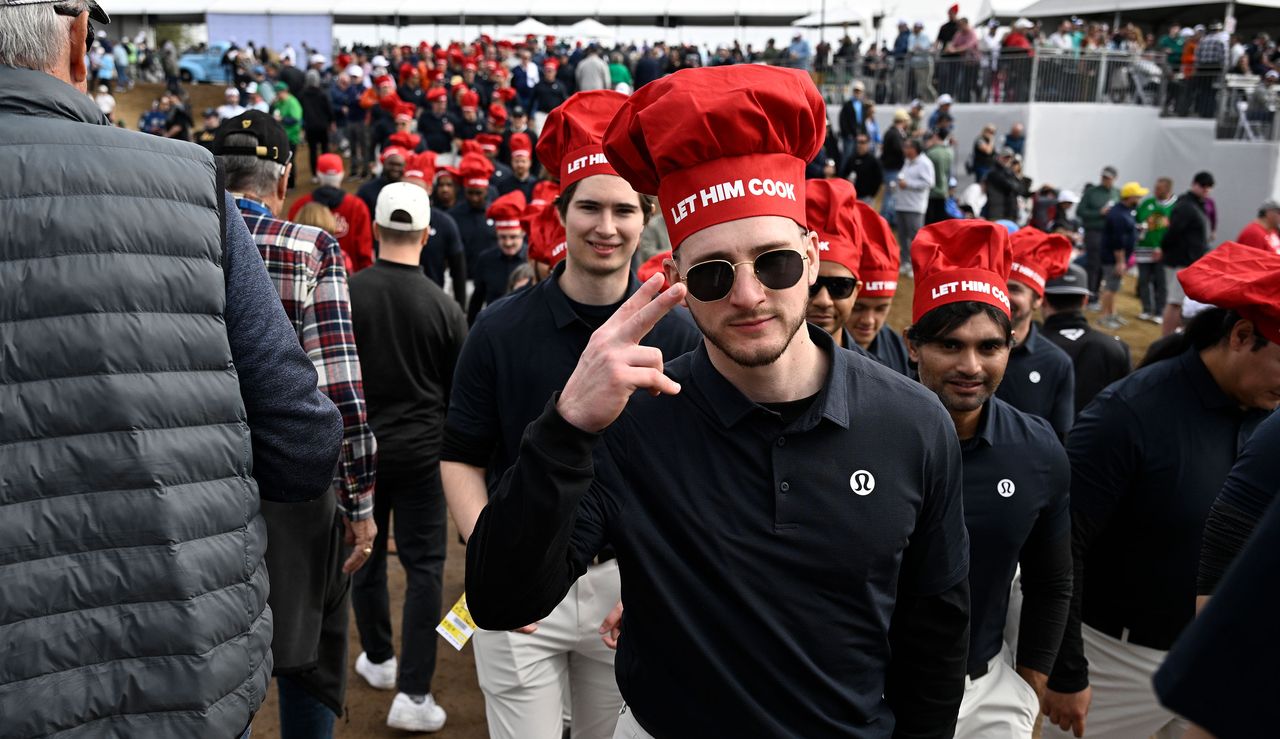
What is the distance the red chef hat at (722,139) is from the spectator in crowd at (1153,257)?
16303mm

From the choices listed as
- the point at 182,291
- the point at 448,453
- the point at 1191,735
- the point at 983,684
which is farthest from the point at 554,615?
the point at 1191,735

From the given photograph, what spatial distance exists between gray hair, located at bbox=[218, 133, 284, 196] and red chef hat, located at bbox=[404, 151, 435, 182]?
746cm

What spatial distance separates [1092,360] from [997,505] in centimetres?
346

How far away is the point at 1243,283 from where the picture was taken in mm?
3248

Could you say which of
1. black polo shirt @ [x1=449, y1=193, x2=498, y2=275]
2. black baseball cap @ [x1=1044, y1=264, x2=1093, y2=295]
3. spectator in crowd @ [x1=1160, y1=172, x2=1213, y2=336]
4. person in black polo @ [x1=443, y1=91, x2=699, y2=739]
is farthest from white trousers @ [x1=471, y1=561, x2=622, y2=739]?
spectator in crowd @ [x1=1160, y1=172, x2=1213, y2=336]

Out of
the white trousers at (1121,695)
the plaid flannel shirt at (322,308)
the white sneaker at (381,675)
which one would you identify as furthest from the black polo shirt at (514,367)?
the white sneaker at (381,675)

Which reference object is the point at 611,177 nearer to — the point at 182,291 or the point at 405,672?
the point at 182,291

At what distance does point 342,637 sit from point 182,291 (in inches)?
74.2

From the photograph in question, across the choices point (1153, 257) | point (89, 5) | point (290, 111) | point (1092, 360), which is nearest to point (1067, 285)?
point (1092, 360)

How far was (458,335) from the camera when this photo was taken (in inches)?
215

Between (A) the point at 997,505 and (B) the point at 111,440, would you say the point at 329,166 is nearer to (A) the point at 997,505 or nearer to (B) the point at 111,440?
(A) the point at 997,505

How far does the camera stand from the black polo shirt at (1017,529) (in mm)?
3223

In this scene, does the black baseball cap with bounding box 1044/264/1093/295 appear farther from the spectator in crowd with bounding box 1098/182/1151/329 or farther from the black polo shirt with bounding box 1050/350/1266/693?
the spectator in crowd with bounding box 1098/182/1151/329

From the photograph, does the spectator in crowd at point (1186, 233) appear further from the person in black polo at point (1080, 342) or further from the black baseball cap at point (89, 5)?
the black baseball cap at point (89, 5)
